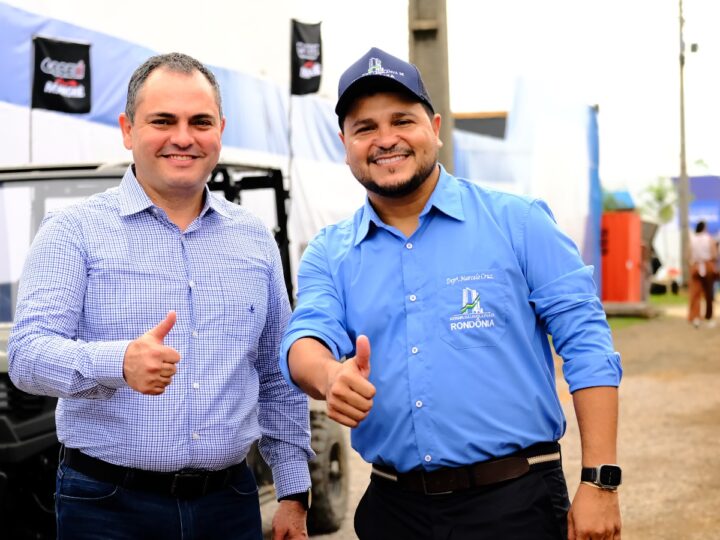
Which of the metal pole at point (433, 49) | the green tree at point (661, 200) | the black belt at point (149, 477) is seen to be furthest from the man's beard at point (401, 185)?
the green tree at point (661, 200)

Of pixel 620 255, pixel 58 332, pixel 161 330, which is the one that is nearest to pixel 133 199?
pixel 58 332

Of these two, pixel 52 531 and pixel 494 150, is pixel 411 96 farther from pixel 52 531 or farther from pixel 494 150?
pixel 494 150

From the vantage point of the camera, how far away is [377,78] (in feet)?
10.1

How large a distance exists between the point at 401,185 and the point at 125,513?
1218mm

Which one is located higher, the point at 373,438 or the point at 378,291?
the point at 378,291

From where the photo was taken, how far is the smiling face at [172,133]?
3084mm

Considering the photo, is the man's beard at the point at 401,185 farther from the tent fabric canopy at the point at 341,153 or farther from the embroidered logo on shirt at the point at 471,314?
the tent fabric canopy at the point at 341,153

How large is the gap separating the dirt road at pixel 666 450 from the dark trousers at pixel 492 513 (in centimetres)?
383

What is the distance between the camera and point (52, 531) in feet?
17.2

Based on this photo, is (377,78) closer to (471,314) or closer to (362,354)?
(471,314)

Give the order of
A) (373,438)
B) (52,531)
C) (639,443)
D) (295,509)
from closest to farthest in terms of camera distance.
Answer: (373,438) < (295,509) < (52,531) < (639,443)

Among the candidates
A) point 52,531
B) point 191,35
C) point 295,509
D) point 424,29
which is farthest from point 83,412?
point 191,35

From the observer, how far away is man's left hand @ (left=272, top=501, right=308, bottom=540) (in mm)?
3295

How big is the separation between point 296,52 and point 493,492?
54.8ft
